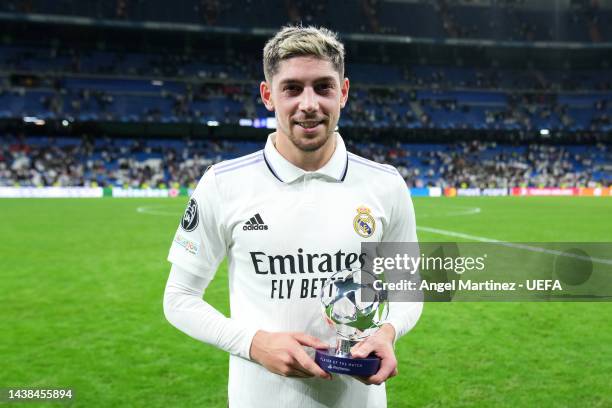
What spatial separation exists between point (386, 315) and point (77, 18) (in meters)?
43.1

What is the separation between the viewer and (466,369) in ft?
15.3

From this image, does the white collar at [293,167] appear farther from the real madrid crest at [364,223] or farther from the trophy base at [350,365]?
the trophy base at [350,365]

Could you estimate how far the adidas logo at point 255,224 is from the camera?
2061mm

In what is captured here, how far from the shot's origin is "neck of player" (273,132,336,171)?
212 centimetres

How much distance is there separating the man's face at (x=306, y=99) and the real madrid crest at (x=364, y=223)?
0.33 m

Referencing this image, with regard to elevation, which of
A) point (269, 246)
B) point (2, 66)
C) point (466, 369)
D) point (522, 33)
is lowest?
point (466, 369)

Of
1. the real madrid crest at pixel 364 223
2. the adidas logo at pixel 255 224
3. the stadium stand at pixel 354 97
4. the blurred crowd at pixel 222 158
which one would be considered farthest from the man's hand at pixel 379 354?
the stadium stand at pixel 354 97

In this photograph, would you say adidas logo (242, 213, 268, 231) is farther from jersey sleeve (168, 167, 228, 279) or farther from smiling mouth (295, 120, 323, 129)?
smiling mouth (295, 120, 323, 129)

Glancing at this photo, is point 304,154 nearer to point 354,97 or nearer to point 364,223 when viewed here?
point 364,223

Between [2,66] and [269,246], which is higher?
[2,66]

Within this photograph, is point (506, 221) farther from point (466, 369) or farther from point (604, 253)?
point (466, 369)

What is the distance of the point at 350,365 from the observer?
1628 mm

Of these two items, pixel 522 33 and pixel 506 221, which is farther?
pixel 522 33

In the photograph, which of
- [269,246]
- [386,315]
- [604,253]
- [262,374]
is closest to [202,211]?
[269,246]
